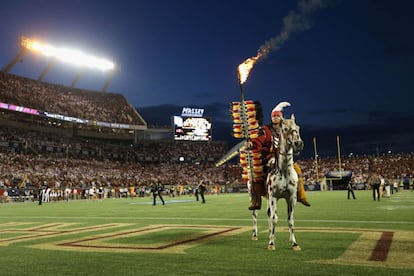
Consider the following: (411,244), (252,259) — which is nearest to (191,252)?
(252,259)

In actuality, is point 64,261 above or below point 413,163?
below

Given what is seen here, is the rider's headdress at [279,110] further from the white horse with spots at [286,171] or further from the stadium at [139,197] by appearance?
the stadium at [139,197]

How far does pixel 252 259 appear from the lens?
7.37 metres

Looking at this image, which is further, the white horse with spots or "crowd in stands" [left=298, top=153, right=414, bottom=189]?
"crowd in stands" [left=298, top=153, right=414, bottom=189]

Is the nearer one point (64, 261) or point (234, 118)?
point (64, 261)

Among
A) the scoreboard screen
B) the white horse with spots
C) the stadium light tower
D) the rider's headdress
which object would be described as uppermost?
the stadium light tower

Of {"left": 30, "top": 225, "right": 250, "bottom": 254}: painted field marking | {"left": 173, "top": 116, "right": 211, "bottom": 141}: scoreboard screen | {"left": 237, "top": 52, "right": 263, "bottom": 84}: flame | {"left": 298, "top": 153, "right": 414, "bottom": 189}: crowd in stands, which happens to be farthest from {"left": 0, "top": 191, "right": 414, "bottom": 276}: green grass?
{"left": 173, "top": 116, "right": 211, "bottom": 141}: scoreboard screen

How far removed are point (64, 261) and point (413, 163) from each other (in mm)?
68493

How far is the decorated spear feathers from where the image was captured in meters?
9.86

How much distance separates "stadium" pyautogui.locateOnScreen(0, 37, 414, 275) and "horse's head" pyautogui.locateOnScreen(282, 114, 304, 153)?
84.5 inches

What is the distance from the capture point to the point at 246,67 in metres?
10.6

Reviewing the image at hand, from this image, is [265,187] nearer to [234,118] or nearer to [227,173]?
[234,118]

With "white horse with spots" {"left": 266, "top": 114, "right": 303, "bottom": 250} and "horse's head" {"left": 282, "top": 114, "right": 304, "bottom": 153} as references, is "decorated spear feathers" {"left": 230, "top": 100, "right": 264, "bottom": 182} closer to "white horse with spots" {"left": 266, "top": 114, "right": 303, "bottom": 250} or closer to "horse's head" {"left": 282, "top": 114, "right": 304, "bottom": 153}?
"white horse with spots" {"left": 266, "top": 114, "right": 303, "bottom": 250}

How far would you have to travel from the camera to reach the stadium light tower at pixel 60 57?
58.4 metres
